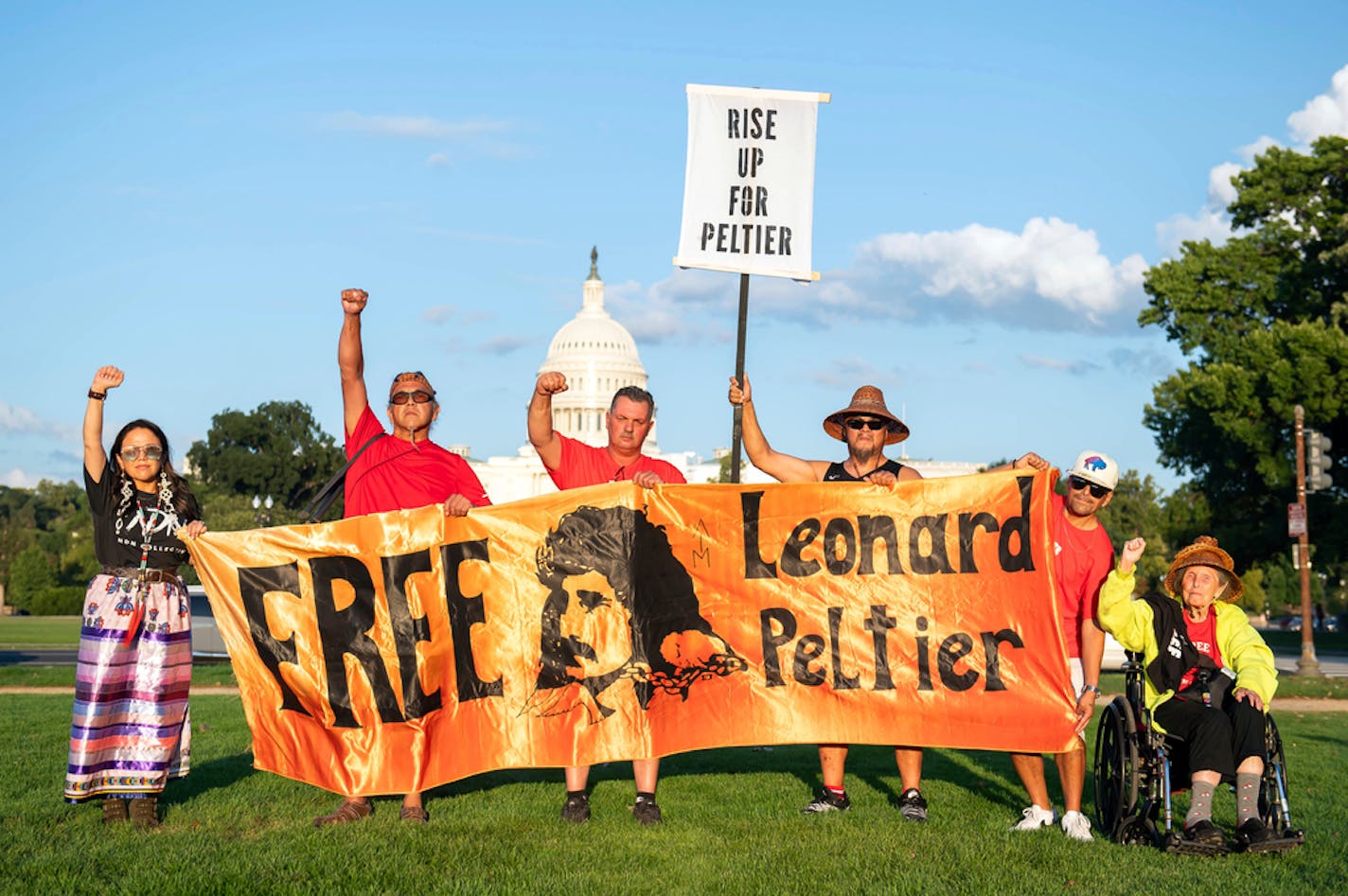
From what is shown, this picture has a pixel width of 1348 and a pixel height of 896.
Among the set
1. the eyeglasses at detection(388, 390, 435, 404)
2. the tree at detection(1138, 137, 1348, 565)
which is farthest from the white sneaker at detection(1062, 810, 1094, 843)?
the tree at detection(1138, 137, 1348, 565)

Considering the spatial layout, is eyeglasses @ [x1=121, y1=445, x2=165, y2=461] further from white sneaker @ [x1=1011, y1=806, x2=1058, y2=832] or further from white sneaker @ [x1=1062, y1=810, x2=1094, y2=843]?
white sneaker @ [x1=1062, y1=810, x2=1094, y2=843]

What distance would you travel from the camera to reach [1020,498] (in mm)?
8227

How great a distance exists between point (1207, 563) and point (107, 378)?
5817 mm

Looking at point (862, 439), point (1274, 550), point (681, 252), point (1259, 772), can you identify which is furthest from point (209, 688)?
point (1274, 550)

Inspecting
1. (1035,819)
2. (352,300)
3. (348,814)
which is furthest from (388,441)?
(1035,819)

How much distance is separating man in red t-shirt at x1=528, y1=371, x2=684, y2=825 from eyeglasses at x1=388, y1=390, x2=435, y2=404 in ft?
1.96

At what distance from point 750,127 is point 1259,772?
5554mm

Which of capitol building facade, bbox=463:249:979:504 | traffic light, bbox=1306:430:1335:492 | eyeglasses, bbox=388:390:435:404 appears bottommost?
eyeglasses, bbox=388:390:435:404

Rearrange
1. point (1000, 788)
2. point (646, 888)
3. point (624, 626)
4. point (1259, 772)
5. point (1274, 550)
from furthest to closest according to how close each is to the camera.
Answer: point (1274, 550), point (1000, 788), point (624, 626), point (1259, 772), point (646, 888)

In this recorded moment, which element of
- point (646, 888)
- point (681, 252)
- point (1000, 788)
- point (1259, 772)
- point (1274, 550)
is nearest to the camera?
point (646, 888)

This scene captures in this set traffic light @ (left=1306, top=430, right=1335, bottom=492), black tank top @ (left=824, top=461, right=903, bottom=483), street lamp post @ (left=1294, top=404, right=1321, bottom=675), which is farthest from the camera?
street lamp post @ (left=1294, top=404, right=1321, bottom=675)

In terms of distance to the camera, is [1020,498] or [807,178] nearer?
[1020,498]

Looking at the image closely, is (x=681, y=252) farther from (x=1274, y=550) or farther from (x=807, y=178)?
(x=1274, y=550)

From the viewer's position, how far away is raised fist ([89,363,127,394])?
7.82 m
